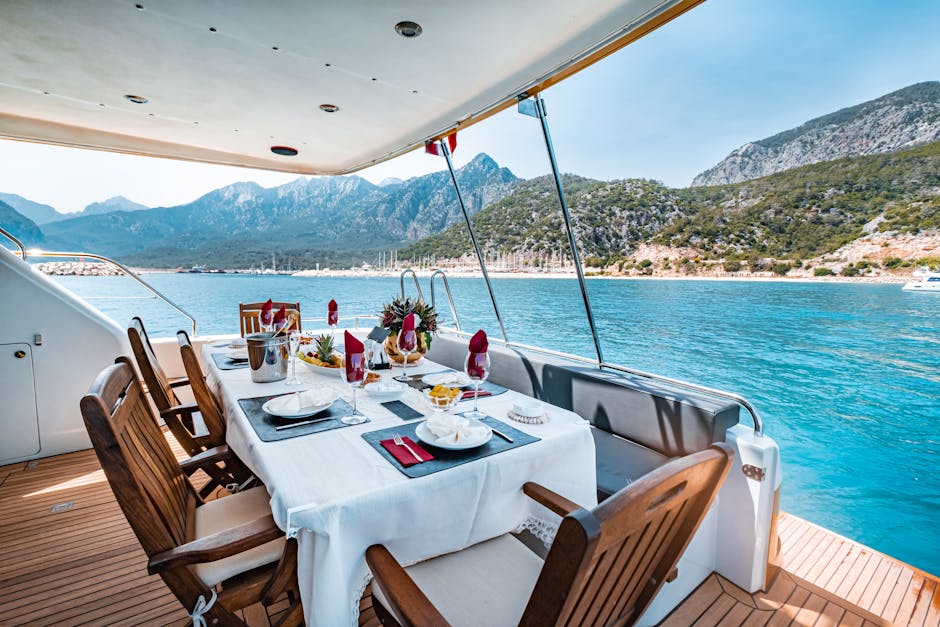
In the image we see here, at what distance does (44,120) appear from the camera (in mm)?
2762

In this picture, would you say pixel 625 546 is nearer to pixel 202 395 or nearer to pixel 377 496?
pixel 377 496

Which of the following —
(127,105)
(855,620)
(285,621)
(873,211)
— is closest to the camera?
(285,621)

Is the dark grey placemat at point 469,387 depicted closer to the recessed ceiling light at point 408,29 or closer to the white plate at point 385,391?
the white plate at point 385,391

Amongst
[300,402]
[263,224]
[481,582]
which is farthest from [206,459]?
[263,224]

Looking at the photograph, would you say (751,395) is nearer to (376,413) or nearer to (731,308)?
(376,413)

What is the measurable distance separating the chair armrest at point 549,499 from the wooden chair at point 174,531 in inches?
24.1

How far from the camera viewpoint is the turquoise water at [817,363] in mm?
6039

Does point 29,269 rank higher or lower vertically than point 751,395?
higher

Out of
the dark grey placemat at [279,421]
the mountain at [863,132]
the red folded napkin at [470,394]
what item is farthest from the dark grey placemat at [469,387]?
the mountain at [863,132]

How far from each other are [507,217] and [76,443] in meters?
8.54

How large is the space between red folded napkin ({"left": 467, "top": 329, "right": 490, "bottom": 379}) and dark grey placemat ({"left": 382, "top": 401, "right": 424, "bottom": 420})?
23 centimetres

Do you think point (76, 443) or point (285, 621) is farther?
point (76, 443)

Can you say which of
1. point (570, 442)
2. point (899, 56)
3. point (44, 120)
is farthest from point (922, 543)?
point (44, 120)

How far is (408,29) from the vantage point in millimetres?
1652
